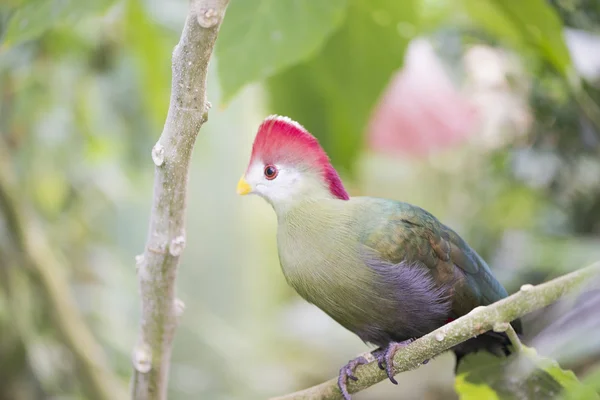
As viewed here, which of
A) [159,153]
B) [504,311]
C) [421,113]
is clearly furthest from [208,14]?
[421,113]

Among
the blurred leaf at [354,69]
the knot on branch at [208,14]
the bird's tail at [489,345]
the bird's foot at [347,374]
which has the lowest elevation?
the bird's foot at [347,374]

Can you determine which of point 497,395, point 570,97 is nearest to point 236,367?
point 570,97

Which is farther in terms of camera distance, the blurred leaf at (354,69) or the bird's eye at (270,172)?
the blurred leaf at (354,69)

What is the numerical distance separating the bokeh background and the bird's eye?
0.24 feet

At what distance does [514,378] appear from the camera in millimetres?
410

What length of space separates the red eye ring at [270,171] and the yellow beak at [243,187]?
14 mm

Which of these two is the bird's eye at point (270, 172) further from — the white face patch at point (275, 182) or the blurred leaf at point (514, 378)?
the blurred leaf at point (514, 378)

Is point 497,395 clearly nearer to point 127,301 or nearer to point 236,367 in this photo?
point 127,301

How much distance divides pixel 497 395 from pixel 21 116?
80cm

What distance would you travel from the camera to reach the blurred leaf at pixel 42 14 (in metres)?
0.47

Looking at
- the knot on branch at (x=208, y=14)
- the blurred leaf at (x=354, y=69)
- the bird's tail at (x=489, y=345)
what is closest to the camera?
the knot on branch at (x=208, y=14)

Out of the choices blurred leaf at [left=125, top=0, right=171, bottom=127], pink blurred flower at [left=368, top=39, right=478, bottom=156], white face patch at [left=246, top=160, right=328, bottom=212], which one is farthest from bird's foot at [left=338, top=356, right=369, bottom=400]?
blurred leaf at [left=125, top=0, right=171, bottom=127]

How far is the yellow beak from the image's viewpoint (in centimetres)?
39

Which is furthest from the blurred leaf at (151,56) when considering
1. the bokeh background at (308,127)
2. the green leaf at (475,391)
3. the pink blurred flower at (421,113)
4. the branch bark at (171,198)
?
the green leaf at (475,391)
